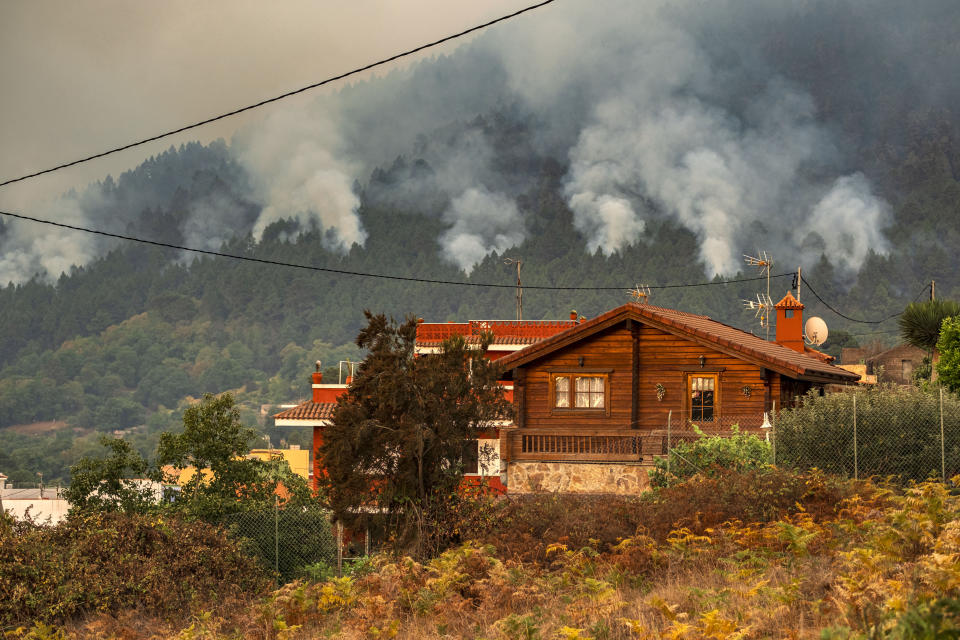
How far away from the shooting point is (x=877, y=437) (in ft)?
63.2

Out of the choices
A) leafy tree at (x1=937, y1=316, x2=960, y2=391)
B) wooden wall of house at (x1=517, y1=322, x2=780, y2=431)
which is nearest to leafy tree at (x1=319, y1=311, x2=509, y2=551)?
wooden wall of house at (x1=517, y1=322, x2=780, y2=431)

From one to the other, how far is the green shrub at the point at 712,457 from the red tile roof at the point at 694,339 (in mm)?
5340

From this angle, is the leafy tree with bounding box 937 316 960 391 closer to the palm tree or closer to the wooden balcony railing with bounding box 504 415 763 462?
the palm tree

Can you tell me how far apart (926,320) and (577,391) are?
14.1 metres

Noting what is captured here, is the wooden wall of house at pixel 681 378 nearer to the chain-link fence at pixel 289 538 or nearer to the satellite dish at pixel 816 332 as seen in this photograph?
the chain-link fence at pixel 289 538

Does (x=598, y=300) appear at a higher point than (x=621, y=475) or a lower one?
higher

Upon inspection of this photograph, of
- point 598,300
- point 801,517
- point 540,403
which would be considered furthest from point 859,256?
point 801,517

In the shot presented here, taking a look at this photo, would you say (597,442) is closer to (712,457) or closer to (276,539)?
(712,457)

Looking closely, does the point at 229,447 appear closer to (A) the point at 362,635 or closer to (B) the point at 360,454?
(B) the point at 360,454

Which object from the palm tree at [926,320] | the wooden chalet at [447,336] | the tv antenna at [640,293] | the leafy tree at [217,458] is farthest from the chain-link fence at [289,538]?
the palm tree at [926,320]

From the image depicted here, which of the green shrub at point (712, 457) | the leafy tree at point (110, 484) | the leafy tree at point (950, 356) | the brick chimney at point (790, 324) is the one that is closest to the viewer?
the green shrub at point (712, 457)

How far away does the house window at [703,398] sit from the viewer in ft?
92.9

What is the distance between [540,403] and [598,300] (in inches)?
5977

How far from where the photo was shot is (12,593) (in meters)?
14.4
